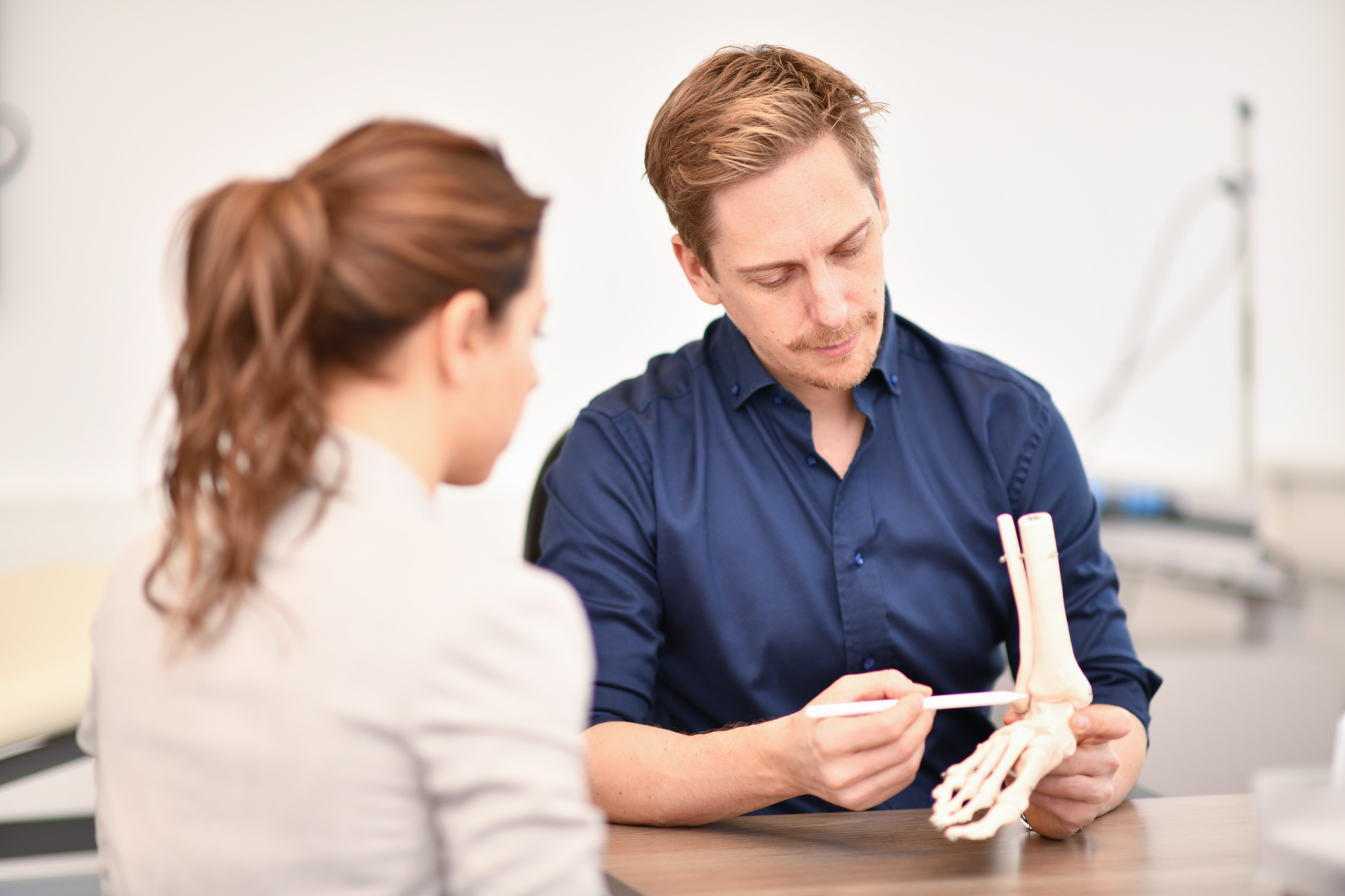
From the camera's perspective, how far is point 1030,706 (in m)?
1.11

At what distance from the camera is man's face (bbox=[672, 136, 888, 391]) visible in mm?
1330

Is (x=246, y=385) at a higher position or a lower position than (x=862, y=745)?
higher

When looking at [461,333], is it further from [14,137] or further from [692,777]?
[14,137]

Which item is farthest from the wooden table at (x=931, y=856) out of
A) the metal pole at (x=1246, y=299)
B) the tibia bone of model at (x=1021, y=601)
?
the metal pole at (x=1246, y=299)

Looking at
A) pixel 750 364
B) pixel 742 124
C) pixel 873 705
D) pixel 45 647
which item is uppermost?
pixel 742 124

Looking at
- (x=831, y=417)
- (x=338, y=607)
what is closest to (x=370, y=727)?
(x=338, y=607)

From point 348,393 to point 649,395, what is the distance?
29.4 inches

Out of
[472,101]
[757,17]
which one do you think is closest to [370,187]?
[472,101]

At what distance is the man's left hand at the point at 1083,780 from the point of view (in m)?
1.03

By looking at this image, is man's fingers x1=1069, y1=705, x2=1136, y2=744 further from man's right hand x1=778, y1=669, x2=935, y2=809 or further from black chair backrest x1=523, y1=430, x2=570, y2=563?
black chair backrest x1=523, y1=430, x2=570, y2=563

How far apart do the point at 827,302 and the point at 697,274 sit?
24 cm

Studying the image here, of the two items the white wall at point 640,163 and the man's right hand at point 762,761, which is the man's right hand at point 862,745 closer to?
the man's right hand at point 762,761

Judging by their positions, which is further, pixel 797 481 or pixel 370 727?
pixel 797 481

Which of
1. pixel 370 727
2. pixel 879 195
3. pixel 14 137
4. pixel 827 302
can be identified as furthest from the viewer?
pixel 14 137
